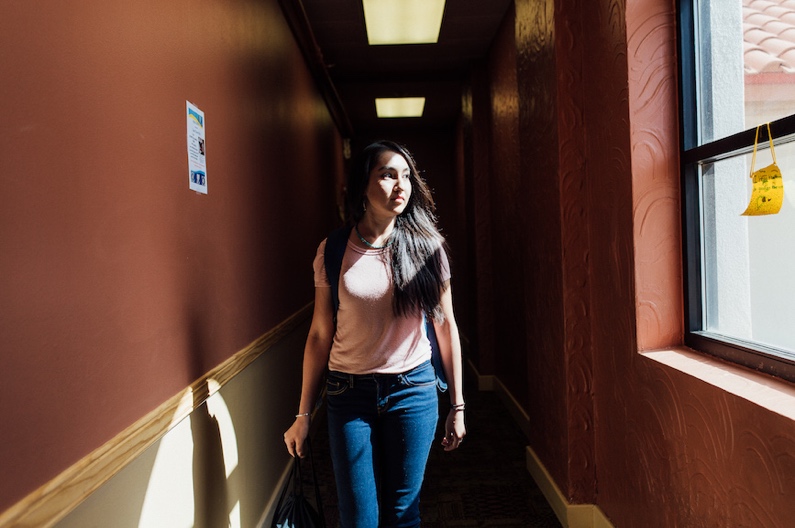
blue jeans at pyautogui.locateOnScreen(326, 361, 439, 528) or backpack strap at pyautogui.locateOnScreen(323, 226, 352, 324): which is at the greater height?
backpack strap at pyautogui.locateOnScreen(323, 226, 352, 324)

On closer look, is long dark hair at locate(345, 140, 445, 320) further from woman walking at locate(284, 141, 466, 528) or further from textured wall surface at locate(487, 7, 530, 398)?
textured wall surface at locate(487, 7, 530, 398)

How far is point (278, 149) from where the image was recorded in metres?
3.03

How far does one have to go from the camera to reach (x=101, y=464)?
3.49 feet

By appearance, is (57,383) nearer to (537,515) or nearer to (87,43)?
(87,43)

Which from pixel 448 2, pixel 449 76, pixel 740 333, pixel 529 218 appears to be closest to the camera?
pixel 740 333

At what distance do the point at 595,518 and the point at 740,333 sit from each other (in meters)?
1.16

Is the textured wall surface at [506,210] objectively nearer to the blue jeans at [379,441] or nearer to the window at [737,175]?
the window at [737,175]

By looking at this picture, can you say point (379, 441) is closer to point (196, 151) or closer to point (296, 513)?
point (296, 513)

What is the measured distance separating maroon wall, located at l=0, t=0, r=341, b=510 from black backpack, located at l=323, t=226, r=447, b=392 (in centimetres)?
41

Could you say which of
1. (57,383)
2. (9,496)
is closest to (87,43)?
(57,383)

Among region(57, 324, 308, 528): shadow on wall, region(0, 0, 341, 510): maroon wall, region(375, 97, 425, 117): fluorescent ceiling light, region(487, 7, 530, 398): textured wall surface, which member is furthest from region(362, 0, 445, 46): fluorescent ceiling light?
region(57, 324, 308, 528): shadow on wall

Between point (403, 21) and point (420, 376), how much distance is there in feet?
10.9

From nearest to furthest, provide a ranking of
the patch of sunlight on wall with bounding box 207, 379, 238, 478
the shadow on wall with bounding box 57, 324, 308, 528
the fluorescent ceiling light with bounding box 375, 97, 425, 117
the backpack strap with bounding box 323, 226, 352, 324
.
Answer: the shadow on wall with bounding box 57, 324, 308, 528
the backpack strap with bounding box 323, 226, 352, 324
the patch of sunlight on wall with bounding box 207, 379, 238, 478
the fluorescent ceiling light with bounding box 375, 97, 425, 117

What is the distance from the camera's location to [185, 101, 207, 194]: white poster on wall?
1694 mm
